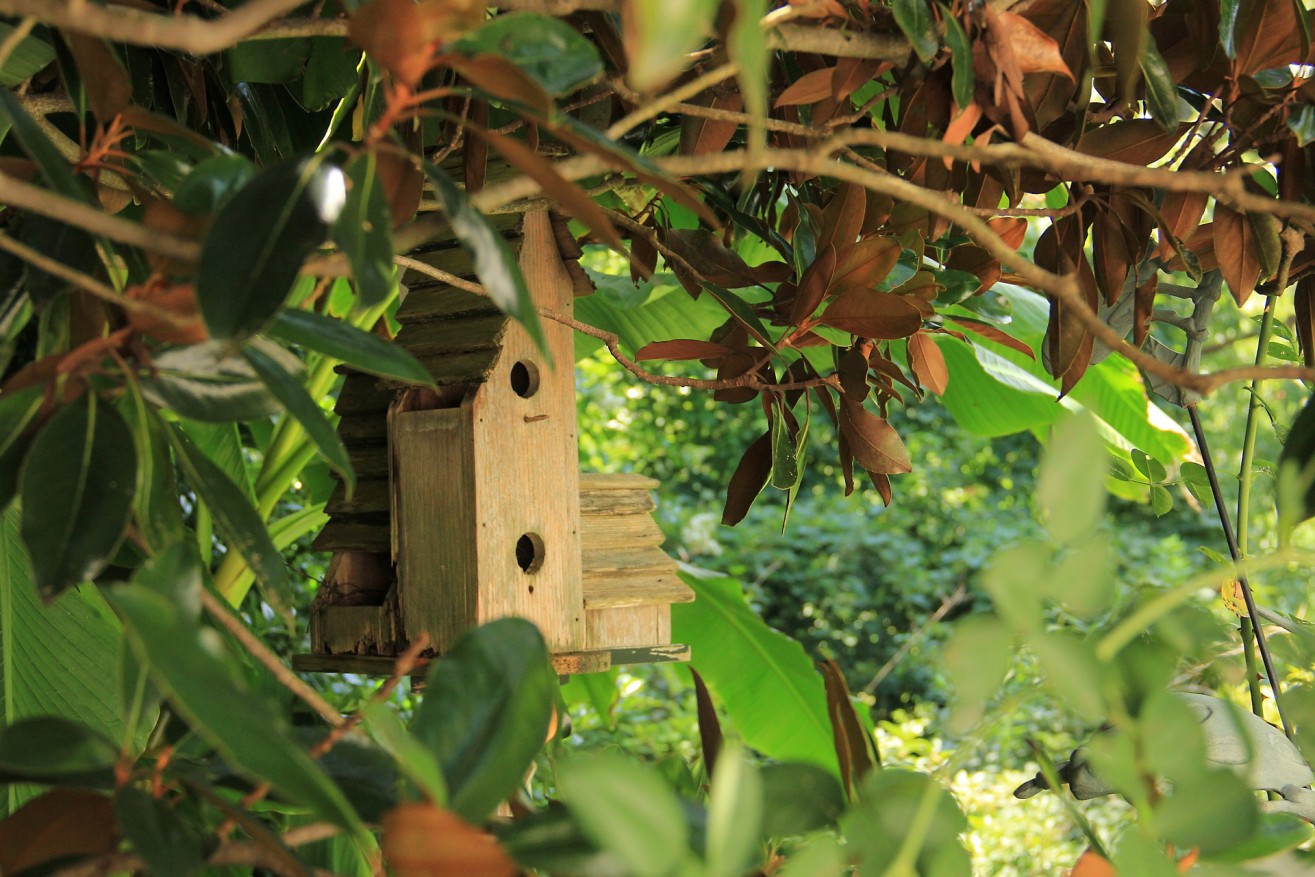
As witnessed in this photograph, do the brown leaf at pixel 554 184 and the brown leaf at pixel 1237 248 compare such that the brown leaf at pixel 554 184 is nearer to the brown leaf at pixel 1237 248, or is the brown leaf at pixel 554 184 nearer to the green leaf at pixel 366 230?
the green leaf at pixel 366 230

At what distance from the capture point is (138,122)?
383 millimetres

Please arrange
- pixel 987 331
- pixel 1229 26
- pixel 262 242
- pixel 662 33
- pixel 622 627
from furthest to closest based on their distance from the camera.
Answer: pixel 622 627, pixel 987 331, pixel 1229 26, pixel 262 242, pixel 662 33

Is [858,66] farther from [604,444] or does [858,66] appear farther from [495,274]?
[604,444]

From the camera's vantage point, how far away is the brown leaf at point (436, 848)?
8.4 inches

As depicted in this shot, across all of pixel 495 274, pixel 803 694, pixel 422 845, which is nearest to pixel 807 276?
pixel 495 274

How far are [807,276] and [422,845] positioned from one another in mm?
419

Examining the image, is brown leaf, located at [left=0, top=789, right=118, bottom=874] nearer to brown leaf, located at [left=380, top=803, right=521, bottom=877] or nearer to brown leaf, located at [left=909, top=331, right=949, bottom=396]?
brown leaf, located at [left=380, top=803, right=521, bottom=877]

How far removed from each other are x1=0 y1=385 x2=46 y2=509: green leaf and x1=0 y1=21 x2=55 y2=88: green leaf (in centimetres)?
30

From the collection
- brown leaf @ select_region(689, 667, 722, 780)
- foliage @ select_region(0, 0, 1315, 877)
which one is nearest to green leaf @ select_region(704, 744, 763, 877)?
foliage @ select_region(0, 0, 1315, 877)

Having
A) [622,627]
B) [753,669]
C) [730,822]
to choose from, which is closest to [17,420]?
[730,822]

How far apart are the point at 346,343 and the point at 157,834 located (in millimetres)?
141

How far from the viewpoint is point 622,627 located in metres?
0.99

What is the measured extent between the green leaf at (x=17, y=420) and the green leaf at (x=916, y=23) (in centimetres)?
31

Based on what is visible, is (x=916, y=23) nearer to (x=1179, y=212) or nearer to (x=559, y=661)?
(x=1179, y=212)
